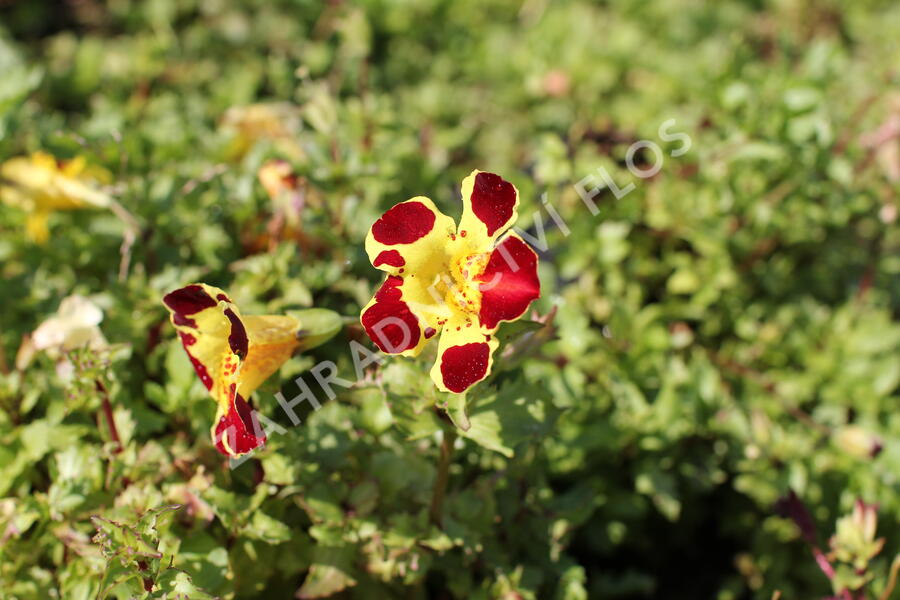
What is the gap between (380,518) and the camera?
1.46 metres

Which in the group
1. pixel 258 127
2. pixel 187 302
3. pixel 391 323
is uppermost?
pixel 187 302

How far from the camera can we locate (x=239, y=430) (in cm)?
123

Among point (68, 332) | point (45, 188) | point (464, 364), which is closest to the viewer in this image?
point (464, 364)

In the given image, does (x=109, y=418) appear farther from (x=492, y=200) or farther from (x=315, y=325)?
(x=492, y=200)

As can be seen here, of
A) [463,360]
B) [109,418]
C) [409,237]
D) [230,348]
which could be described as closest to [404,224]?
[409,237]

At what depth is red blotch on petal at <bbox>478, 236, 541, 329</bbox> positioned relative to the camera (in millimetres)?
1113

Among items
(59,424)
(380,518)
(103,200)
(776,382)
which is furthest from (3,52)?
(776,382)

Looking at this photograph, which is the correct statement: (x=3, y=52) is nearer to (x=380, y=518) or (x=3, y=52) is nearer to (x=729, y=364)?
(x=380, y=518)

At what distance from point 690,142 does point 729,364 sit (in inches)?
26.0

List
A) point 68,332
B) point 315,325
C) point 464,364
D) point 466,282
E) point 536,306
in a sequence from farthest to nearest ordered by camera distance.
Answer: point 536,306
point 68,332
point 315,325
point 466,282
point 464,364

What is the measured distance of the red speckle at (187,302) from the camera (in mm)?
1246

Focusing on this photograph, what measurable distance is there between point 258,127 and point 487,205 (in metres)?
1.41

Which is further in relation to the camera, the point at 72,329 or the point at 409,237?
the point at 72,329

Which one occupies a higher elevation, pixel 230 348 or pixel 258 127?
pixel 230 348
